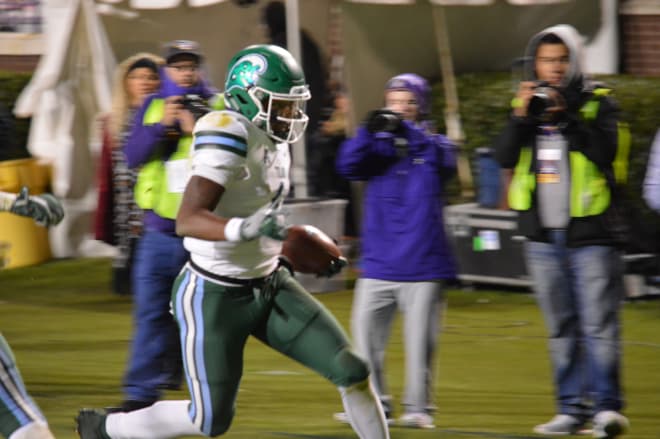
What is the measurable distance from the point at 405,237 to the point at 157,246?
45.2 inches

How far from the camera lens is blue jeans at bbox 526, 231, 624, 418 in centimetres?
696

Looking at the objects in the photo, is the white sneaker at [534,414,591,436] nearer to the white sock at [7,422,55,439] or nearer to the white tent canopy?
the white sock at [7,422,55,439]

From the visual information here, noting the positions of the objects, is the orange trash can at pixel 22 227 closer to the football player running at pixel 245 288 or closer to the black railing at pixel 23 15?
the black railing at pixel 23 15

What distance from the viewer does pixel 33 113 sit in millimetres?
14000

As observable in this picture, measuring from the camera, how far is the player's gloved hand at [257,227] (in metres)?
5.39

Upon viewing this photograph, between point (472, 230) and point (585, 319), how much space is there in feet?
16.5

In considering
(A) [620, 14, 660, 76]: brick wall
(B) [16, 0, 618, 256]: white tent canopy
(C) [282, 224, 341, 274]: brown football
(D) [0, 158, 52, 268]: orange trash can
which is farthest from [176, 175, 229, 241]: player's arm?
(A) [620, 14, 660, 76]: brick wall

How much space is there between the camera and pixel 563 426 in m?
7.16

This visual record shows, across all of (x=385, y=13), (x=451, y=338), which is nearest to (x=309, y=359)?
(x=451, y=338)

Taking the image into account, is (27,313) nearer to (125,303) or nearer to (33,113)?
(125,303)

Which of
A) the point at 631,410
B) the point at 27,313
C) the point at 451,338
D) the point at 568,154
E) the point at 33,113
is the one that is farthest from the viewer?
the point at 33,113

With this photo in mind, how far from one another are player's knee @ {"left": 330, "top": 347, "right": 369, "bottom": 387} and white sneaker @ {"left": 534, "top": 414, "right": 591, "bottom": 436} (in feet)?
5.52

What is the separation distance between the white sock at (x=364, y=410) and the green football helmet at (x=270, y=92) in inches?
37.3

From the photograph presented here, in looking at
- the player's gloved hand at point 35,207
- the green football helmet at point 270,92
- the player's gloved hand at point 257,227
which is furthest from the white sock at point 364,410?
the player's gloved hand at point 35,207
